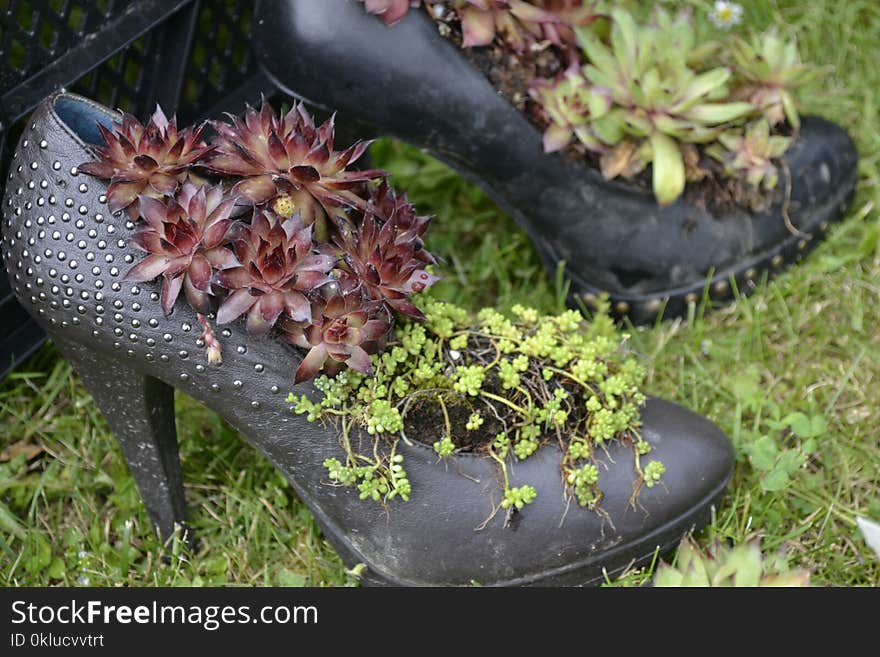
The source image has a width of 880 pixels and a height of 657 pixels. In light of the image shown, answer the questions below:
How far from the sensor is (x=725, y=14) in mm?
2486

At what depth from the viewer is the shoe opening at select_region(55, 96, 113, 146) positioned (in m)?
1.42

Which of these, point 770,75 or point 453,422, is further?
point 770,75

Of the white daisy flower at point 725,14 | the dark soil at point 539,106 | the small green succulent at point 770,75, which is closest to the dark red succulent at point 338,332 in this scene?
the dark soil at point 539,106

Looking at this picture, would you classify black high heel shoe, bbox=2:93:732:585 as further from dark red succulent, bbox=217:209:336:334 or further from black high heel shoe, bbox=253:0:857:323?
black high heel shoe, bbox=253:0:857:323

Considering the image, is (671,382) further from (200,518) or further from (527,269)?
(200,518)

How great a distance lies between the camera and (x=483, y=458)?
59.1 inches

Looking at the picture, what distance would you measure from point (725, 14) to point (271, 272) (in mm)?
1599

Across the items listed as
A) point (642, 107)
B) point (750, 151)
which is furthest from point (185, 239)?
point (750, 151)

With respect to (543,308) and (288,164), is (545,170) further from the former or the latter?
(288,164)

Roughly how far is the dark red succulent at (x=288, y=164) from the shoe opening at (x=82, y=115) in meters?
0.17

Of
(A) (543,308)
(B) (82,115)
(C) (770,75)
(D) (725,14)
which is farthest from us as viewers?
(D) (725,14)

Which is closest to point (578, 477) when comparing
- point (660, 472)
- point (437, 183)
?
point (660, 472)

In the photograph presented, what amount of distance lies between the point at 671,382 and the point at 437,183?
28.3 inches

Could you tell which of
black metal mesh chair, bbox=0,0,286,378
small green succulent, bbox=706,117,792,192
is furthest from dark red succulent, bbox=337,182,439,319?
small green succulent, bbox=706,117,792,192
